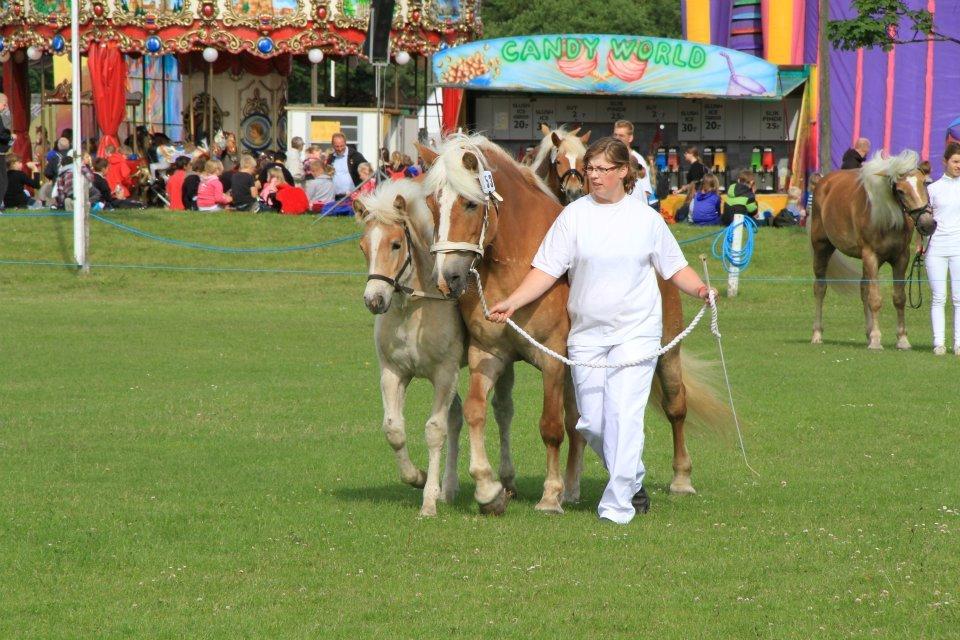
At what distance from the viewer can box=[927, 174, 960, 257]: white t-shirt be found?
1639 centimetres

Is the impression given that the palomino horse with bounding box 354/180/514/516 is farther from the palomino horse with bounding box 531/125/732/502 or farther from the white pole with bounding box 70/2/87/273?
the white pole with bounding box 70/2/87/273

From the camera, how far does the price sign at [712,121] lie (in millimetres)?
37156

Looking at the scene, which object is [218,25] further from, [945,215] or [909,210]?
[945,215]

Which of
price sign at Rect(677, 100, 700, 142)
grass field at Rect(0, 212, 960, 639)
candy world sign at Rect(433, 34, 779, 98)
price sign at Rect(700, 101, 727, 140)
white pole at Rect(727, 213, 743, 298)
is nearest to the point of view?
grass field at Rect(0, 212, 960, 639)

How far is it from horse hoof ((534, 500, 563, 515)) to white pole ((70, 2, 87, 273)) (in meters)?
17.7

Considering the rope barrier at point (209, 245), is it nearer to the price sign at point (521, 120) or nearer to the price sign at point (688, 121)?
the price sign at point (521, 120)

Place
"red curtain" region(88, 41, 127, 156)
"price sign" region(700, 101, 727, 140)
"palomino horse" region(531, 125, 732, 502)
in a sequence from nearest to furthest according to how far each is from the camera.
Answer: "palomino horse" region(531, 125, 732, 502)
"red curtain" region(88, 41, 127, 156)
"price sign" region(700, 101, 727, 140)

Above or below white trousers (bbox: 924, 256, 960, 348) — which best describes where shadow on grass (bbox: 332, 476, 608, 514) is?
below

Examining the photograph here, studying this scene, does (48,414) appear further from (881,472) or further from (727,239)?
(727,239)

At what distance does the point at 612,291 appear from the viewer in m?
7.97

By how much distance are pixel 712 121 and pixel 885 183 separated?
19.8 meters

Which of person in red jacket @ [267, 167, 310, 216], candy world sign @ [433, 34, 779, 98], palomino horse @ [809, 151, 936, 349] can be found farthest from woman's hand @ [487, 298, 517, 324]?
candy world sign @ [433, 34, 779, 98]

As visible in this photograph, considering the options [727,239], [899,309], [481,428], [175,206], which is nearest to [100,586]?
[481,428]

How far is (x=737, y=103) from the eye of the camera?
36.9 meters
